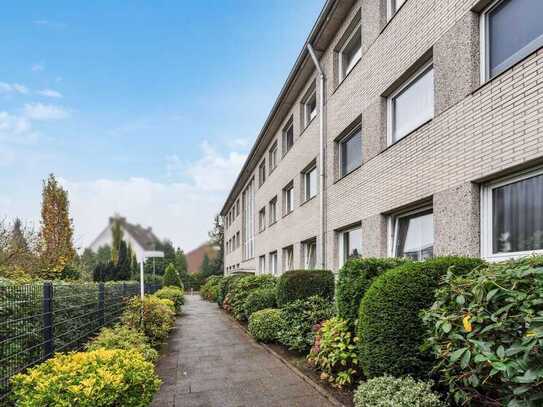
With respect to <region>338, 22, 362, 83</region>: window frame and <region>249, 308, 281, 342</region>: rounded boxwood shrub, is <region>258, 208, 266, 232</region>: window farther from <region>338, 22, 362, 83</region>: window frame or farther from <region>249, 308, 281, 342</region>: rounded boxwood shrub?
<region>249, 308, 281, 342</region>: rounded boxwood shrub

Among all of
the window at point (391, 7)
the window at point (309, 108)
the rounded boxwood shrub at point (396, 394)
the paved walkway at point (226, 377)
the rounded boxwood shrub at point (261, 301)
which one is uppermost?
the window at point (391, 7)

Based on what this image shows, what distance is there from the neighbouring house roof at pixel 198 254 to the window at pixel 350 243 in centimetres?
4342

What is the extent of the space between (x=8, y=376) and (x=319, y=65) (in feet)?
31.1

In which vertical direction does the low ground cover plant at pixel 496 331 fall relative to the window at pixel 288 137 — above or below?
below

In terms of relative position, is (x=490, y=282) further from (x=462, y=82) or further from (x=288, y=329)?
(x=288, y=329)

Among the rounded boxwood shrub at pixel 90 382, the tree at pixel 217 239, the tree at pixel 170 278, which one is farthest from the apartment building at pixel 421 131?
the tree at pixel 217 239

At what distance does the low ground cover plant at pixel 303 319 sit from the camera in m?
6.91

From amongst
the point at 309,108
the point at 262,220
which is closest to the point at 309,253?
the point at 309,108

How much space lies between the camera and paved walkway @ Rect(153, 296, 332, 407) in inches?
193

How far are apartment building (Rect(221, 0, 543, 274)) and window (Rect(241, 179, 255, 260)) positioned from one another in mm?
9934

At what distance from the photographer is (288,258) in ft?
48.4

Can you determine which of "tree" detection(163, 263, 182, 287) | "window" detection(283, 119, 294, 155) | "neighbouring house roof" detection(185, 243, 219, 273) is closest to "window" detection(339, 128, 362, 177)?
"window" detection(283, 119, 294, 155)

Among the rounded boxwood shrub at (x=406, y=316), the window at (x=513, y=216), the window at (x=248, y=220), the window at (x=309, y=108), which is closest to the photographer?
the rounded boxwood shrub at (x=406, y=316)

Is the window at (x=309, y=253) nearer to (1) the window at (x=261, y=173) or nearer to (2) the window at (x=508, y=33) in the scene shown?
(2) the window at (x=508, y=33)
